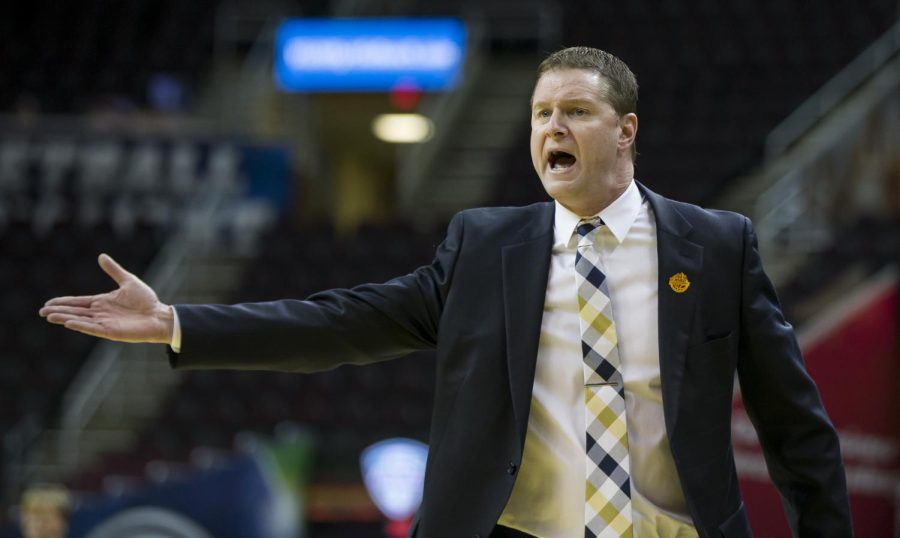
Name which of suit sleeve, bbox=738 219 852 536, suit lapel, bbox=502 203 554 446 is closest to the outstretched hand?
suit lapel, bbox=502 203 554 446

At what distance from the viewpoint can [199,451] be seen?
9.82 meters

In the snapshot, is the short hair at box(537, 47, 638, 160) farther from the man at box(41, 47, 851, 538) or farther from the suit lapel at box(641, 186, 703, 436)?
the suit lapel at box(641, 186, 703, 436)

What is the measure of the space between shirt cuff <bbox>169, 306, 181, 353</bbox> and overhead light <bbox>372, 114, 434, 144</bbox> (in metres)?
13.5

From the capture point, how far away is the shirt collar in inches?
108

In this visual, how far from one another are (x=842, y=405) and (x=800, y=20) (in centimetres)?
976

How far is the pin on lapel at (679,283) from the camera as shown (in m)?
2.65

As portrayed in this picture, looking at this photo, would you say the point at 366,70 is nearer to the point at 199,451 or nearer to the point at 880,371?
the point at 199,451

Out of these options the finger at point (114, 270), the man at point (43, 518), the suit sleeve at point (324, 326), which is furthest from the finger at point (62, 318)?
the man at point (43, 518)

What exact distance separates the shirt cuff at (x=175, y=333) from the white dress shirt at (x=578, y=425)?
0.68m

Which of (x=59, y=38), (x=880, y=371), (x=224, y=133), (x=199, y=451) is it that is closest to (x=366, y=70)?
(x=224, y=133)

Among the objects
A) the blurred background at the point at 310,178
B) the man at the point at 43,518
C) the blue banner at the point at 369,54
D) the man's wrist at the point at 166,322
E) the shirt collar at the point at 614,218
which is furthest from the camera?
the blue banner at the point at 369,54

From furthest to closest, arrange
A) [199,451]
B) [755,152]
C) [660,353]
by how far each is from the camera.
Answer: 1. [755,152]
2. [199,451]
3. [660,353]

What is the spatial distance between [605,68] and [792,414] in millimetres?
763

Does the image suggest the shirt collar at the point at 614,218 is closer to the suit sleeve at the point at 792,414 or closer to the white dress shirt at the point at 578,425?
the white dress shirt at the point at 578,425
